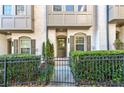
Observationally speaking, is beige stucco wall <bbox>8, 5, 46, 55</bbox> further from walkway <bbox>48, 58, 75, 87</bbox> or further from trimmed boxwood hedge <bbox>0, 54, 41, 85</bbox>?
trimmed boxwood hedge <bbox>0, 54, 41, 85</bbox>

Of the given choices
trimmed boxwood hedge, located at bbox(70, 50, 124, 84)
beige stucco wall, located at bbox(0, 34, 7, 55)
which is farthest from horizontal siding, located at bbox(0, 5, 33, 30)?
trimmed boxwood hedge, located at bbox(70, 50, 124, 84)

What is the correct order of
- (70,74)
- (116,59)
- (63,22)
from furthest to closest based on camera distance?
(63,22)
(70,74)
(116,59)

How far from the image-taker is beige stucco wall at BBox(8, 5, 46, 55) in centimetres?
1881

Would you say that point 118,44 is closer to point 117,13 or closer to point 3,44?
point 117,13

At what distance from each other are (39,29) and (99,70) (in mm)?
9492

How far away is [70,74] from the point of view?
11883 millimetres

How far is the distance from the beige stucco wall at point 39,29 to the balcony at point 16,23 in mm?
941

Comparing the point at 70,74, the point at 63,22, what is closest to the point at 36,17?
the point at 63,22

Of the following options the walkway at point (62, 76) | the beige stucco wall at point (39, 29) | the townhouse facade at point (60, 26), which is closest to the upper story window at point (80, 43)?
the townhouse facade at point (60, 26)

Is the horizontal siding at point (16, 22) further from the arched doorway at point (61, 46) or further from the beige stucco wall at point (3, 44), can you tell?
the arched doorway at point (61, 46)

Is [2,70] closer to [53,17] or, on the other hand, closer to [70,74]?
[70,74]

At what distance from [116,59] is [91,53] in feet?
3.80

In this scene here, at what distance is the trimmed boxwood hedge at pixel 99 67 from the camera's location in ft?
33.9

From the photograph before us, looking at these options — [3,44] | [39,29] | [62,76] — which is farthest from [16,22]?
[62,76]
